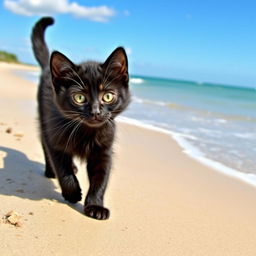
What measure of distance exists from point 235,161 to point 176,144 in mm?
894

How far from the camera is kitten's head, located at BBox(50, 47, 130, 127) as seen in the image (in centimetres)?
223

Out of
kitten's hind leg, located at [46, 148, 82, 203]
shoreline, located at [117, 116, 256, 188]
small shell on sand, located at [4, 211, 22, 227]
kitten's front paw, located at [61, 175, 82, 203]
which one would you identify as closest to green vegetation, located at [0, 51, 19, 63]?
shoreline, located at [117, 116, 256, 188]

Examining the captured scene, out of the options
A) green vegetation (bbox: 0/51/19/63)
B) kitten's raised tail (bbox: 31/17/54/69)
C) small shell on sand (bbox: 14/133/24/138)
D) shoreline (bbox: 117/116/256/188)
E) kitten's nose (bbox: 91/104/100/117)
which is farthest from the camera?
green vegetation (bbox: 0/51/19/63)

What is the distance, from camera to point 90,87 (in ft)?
7.34

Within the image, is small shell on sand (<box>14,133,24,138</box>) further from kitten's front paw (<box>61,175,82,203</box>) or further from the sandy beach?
kitten's front paw (<box>61,175,82,203</box>)

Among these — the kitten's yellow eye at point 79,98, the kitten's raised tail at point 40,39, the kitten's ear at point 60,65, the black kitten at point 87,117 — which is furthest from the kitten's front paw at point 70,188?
the kitten's raised tail at point 40,39

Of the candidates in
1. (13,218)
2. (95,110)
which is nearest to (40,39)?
(95,110)

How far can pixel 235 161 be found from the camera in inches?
165

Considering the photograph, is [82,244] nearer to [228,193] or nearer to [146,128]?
[228,193]

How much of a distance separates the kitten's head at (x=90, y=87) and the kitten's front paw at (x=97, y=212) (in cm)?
49

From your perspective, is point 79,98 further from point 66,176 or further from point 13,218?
point 13,218

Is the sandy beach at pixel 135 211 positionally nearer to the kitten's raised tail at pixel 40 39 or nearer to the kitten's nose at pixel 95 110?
the kitten's nose at pixel 95 110

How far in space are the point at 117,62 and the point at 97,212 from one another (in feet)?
2.93

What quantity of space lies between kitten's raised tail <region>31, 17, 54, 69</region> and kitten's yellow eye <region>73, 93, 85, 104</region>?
63.1 inches
